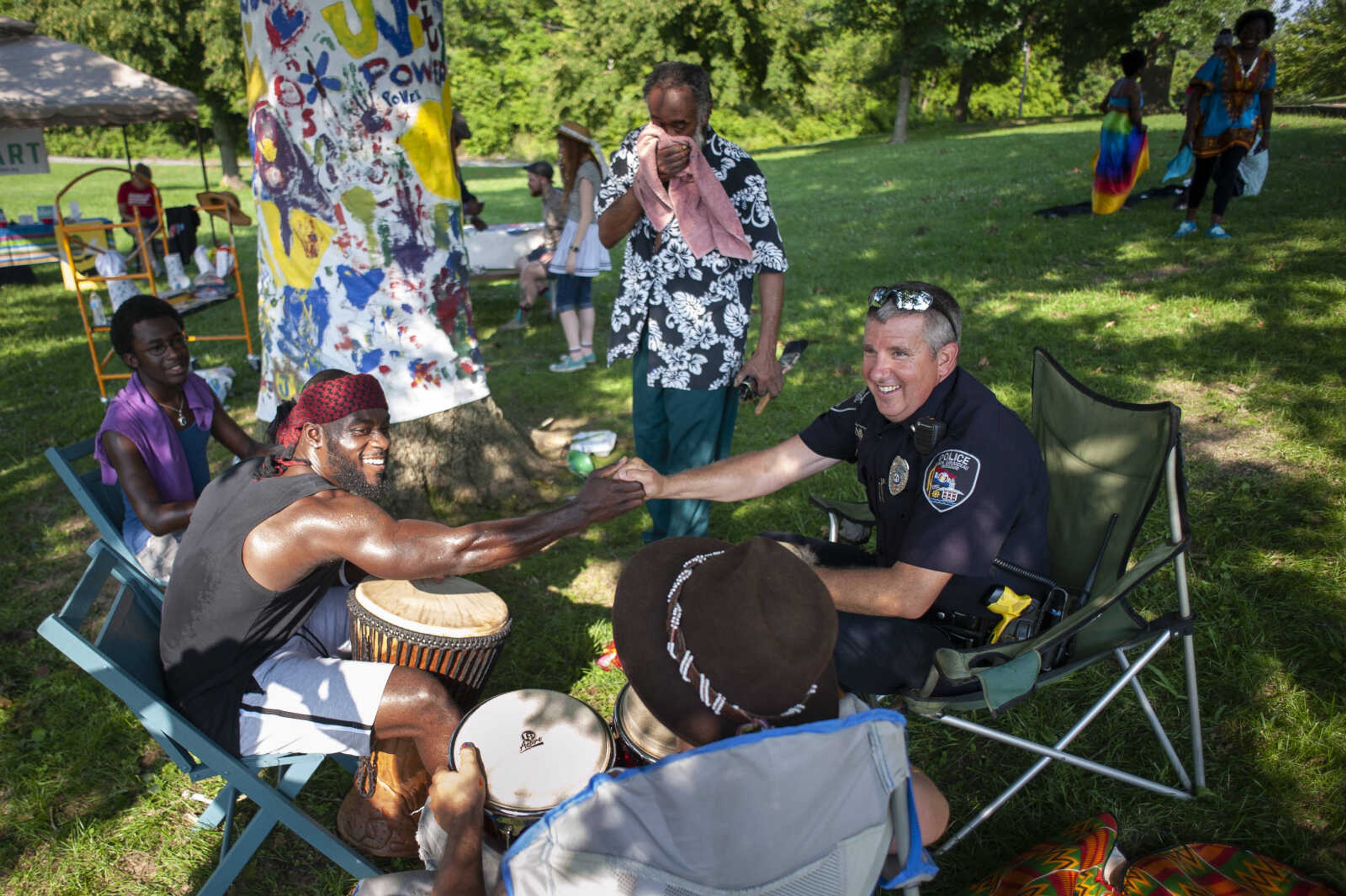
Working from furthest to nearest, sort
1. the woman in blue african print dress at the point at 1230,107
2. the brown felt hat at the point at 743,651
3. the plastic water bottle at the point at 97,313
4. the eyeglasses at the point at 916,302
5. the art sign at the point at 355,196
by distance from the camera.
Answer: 1. the plastic water bottle at the point at 97,313
2. the woman in blue african print dress at the point at 1230,107
3. the art sign at the point at 355,196
4. the eyeglasses at the point at 916,302
5. the brown felt hat at the point at 743,651

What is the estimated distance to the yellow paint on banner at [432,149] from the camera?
444 centimetres

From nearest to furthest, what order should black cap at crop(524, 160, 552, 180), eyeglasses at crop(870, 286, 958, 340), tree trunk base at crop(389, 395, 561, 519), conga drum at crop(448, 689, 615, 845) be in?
conga drum at crop(448, 689, 615, 845)
eyeglasses at crop(870, 286, 958, 340)
tree trunk base at crop(389, 395, 561, 519)
black cap at crop(524, 160, 552, 180)

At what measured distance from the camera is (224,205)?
9.80m

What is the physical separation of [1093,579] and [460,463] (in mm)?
3504

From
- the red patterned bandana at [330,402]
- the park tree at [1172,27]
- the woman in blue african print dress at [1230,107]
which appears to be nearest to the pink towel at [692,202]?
the red patterned bandana at [330,402]

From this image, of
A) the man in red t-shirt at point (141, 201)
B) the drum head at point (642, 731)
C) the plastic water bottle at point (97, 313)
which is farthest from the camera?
the man in red t-shirt at point (141, 201)

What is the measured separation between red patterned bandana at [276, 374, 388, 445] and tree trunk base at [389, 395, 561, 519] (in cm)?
209

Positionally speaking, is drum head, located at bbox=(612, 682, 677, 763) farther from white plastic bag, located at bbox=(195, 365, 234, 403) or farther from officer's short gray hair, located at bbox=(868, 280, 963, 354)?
white plastic bag, located at bbox=(195, 365, 234, 403)

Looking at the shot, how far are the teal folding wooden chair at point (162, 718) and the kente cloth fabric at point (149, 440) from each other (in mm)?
809

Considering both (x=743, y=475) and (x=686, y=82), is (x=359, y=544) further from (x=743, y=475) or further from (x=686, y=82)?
(x=686, y=82)

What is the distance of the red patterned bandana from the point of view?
2.70 m

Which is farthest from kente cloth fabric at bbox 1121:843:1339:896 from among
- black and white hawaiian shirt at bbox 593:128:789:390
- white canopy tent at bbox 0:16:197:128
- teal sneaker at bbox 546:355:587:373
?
white canopy tent at bbox 0:16:197:128

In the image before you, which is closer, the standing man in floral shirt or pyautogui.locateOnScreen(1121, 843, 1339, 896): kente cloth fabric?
pyautogui.locateOnScreen(1121, 843, 1339, 896): kente cloth fabric

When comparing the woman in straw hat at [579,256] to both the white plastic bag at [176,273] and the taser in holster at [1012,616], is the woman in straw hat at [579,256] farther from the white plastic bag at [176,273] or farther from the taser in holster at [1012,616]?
the white plastic bag at [176,273]
